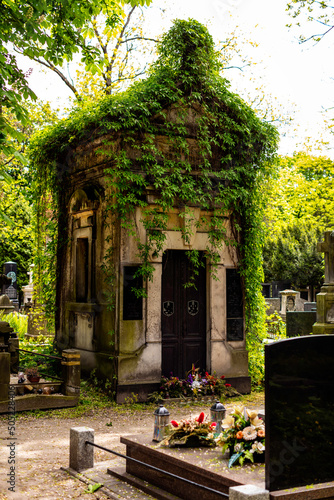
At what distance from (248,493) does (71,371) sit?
579cm

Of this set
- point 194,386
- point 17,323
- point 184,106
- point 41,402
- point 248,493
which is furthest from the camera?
point 17,323

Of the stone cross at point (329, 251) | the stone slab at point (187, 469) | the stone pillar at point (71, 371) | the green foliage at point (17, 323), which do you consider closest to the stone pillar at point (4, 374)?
the stone pillar at point (71, 371)

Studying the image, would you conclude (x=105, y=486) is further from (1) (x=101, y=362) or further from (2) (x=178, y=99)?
(2) (x=178, y=99)

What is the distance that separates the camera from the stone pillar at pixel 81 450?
5867mm

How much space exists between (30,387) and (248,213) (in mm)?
5599

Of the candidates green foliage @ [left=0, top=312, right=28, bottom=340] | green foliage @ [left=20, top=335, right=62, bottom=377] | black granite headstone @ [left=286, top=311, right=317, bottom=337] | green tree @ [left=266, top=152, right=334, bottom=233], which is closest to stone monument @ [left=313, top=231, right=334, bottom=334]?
black granite headstone @ [left=286, top=311, right=317, bottom=337]

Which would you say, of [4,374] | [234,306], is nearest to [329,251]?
[234,306]

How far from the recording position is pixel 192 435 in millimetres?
5348

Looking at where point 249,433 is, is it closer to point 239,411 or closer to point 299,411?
point 239,411

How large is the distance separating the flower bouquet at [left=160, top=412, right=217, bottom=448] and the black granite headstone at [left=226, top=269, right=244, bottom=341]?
558 centimetres

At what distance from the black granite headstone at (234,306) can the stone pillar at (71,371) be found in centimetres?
332

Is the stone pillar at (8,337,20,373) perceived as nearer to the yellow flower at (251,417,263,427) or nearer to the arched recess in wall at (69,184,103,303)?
the arched recess in wall at (69,184,103,303)

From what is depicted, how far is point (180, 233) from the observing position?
34.4 ft

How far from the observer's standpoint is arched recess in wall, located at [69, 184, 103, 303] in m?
10.8
